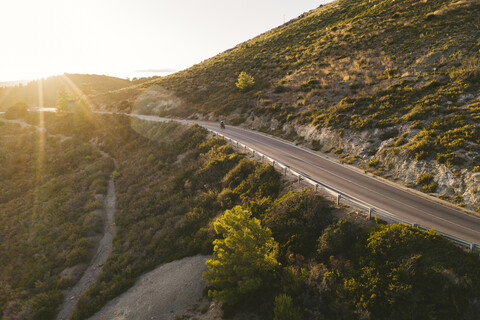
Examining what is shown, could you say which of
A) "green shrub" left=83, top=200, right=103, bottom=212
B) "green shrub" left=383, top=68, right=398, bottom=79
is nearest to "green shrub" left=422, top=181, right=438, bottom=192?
"green shrub" left=383, top=68, right=398, bottom=79

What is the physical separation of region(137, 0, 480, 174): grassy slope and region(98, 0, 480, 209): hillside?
5.3 inches

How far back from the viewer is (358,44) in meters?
Result: 45.3

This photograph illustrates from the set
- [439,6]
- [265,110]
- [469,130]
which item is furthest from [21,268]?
[439,6]

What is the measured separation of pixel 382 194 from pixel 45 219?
116ft

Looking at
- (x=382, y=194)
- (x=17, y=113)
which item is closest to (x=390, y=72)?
(x=382, y=194)

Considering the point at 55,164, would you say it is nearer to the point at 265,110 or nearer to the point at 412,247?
the point at 265,110

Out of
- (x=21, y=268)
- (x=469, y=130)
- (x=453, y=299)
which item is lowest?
(x=21, y=268)

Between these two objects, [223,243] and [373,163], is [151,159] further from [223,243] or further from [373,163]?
[373,163]

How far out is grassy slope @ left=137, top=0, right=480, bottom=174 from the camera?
20938mm

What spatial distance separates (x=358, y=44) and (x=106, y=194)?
172 ft

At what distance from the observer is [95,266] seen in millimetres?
19688

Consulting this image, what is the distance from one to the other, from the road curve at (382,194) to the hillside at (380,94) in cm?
152

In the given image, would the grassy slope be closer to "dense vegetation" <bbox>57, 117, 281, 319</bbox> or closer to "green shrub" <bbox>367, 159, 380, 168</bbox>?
"green shrub" <bbox>367, 159, 380, 168</bbox>

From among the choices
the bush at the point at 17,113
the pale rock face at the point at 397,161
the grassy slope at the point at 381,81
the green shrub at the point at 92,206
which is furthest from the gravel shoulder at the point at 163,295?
the bush at the point at 17,113
